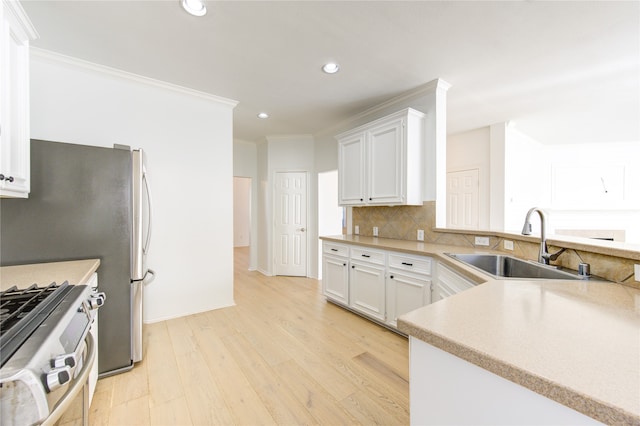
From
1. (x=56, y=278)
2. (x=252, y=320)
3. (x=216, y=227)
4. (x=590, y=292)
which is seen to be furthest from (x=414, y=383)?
(x=216, y=227)

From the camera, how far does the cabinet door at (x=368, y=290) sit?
2672 millimetres

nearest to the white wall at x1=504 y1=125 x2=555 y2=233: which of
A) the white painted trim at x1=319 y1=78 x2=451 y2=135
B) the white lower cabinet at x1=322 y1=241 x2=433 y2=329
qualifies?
the white painted trim at x1=319 y1=78 x2=451 y2=135

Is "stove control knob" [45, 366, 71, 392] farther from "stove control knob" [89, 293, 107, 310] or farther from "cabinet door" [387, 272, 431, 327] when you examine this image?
"cabinet door" [387, 272, 431, 327]

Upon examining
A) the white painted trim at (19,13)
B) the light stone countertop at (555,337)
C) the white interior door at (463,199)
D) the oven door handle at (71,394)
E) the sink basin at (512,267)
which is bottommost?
the oven door handle at (71,394)

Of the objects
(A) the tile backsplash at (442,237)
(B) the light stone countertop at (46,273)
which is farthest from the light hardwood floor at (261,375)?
(A) the tile backsplash at (442,237)

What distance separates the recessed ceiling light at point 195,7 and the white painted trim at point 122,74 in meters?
1.25

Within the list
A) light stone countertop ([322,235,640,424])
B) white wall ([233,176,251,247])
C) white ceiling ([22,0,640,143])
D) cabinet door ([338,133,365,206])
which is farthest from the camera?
white wall ([233,176,251,247])

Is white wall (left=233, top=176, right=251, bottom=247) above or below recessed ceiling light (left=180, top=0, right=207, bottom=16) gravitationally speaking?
below

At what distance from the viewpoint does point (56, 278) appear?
1385mm

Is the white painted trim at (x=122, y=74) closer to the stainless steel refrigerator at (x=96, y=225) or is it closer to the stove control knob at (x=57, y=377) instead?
the stainless steel refrigerator at (x=96, y=225)

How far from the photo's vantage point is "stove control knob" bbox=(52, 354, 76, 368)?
2.41 ft

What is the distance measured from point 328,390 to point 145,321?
2.14 metres

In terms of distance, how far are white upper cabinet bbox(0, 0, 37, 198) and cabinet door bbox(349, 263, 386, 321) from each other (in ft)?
8.81

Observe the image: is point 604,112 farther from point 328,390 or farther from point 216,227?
point 216,227
